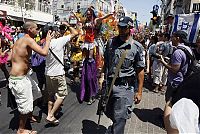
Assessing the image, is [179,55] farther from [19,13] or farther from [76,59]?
[19,13]

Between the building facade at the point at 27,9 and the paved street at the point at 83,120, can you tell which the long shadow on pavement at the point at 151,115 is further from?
the building facade at the point at 27,9

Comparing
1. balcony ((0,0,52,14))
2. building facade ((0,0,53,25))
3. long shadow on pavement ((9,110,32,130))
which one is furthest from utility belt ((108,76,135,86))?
balcony ((0,0,52,14))

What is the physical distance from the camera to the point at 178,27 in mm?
8172

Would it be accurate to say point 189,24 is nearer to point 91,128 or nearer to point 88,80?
point 88,80

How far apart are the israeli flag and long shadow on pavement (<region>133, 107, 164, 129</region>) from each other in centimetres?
198

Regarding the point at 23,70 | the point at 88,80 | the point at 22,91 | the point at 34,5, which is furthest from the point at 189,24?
the point at 34,5

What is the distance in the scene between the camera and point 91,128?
5.45 meters

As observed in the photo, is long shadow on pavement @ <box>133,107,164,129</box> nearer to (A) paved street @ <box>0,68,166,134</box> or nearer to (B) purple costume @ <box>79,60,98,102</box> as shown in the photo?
(A) paved street @ <box>0,68,166,134</box>

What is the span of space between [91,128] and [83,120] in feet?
1.68

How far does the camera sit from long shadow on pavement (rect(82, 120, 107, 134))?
5.27 meters

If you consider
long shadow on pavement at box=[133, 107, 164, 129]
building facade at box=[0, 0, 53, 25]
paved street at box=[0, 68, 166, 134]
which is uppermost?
building facade at box=[0, 0, 53, 25]

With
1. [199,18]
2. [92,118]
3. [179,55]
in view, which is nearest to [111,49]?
[179,55]

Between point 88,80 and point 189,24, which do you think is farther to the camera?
point 189,24

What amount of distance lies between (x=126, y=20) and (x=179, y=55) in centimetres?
109
